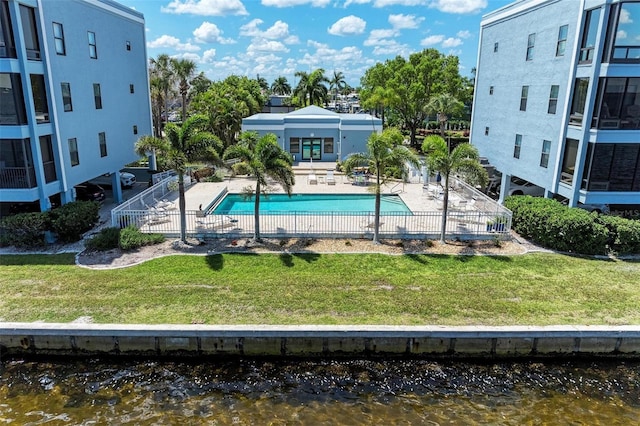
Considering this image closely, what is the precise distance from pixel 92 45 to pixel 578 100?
24133mm

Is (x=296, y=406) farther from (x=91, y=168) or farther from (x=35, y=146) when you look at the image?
(x=91, y=168)

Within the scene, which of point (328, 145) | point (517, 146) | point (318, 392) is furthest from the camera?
point (328, 145)

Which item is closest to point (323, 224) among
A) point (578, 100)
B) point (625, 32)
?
point (578, 100)

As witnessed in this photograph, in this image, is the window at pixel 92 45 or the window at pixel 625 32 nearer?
the window at pixel 625 32

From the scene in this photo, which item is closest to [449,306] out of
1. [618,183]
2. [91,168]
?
[618,183]

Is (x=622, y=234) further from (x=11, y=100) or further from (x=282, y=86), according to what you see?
(x=282, y=86)

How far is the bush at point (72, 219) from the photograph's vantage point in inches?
715

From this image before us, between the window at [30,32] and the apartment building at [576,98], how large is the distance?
23.1 metres

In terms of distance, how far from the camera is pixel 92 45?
22719 mm

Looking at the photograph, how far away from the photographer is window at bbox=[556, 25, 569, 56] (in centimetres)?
1938

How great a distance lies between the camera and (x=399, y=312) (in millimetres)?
13281

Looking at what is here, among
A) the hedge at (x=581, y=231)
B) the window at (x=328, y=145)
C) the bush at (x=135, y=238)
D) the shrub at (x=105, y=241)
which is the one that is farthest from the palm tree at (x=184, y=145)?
the window at (x=328, y=145)

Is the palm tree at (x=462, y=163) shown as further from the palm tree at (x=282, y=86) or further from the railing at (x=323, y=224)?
the palm tree at (x=282, y=86)

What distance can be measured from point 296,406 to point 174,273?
24.4ft
